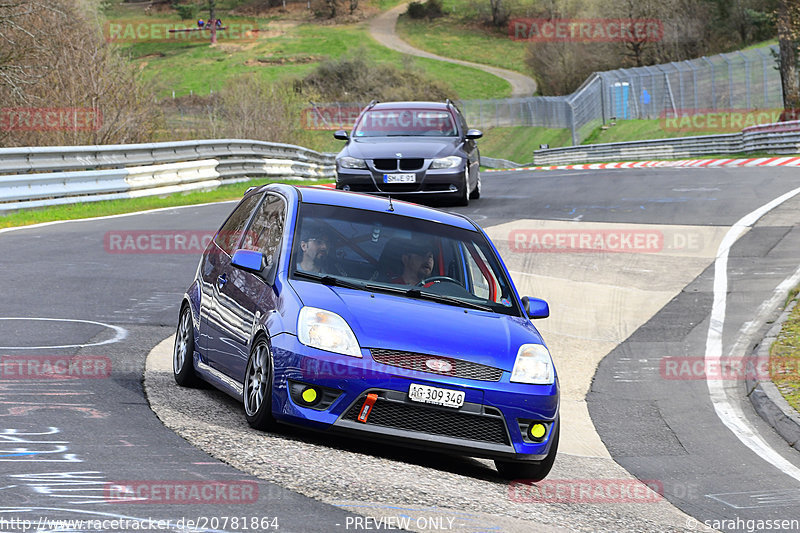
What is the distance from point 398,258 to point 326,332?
47.9 inches

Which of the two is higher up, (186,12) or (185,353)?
(186,12)

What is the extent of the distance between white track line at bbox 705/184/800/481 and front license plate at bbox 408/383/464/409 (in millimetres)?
2900

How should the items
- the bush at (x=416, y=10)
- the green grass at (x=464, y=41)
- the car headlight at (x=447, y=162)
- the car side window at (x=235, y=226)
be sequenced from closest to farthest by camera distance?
the car side window at (x=235, y=226), the car headlight at (x=447, y=162), the green grass at (x=464, y=41), the bush at (x=416, y=10)

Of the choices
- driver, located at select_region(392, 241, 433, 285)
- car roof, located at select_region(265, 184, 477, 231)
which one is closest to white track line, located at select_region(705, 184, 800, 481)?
car roof, located at select_region(265, 184, 477, 231)

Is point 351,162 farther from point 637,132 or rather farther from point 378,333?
point 637,132

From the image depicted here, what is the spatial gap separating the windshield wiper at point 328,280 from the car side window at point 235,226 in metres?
1.17

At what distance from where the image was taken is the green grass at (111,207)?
19.2 m

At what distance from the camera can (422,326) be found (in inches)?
272

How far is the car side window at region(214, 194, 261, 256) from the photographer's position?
8625 millimetres

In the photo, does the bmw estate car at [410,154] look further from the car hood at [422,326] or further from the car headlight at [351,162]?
the car hood at [422,326]

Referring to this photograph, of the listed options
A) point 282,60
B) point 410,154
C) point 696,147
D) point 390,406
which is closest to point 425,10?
point 282,60

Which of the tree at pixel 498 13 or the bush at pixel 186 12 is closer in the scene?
the bush at pixel 186 12

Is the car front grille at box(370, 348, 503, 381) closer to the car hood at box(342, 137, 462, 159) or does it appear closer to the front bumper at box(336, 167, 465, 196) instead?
the front bumper at box(336, 167, 465, 196)

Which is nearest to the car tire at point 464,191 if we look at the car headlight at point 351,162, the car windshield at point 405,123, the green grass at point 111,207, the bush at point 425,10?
the car windshield at point 405,123
